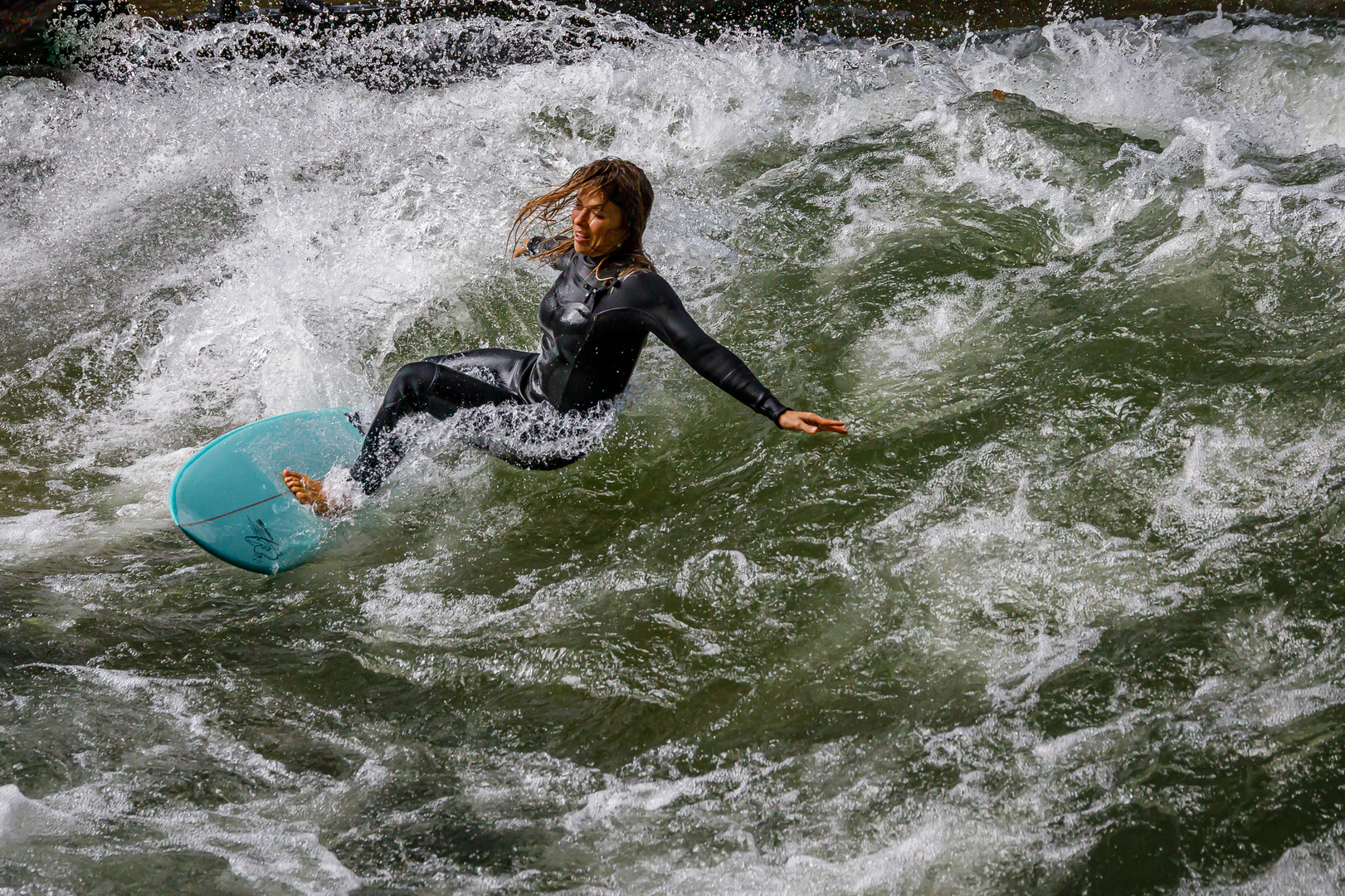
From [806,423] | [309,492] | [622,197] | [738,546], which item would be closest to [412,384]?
[309,492]

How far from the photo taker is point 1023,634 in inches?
121

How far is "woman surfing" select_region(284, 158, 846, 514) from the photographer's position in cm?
319

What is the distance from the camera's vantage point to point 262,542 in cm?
361

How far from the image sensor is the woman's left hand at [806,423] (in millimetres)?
3135

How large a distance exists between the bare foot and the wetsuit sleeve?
1405mm

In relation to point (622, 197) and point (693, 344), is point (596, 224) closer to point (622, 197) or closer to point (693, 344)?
point (622, 197)

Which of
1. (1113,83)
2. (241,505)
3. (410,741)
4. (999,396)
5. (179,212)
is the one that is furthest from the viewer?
(1113,83)

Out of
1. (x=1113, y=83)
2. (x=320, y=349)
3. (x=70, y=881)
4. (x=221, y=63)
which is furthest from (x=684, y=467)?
(x=221, y=63)

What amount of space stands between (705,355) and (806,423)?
0.39m

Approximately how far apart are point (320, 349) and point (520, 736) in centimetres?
261

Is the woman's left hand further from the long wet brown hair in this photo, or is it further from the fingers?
the long wet brown hair

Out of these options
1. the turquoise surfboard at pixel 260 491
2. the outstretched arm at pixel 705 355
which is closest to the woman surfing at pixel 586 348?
the outstretched arm at pixel 705 355

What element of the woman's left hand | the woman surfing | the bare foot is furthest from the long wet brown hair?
the bare foot

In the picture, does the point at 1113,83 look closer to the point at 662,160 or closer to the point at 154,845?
the point at 662,160
